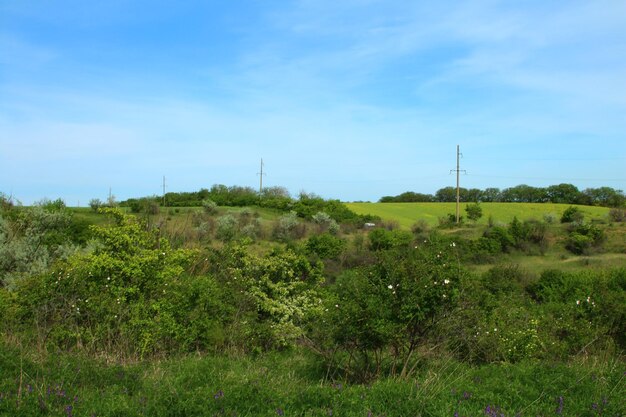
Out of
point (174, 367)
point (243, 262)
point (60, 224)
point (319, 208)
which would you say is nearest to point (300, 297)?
point (243, 262)

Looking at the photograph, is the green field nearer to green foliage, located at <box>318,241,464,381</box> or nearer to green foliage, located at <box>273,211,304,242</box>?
green foliage, located at <box>273,211,304,242</box>

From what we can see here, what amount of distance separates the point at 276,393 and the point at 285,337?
4.17 meters

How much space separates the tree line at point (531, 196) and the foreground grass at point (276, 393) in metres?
59.4

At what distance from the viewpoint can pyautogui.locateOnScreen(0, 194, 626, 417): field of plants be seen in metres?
4.84

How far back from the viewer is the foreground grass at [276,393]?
14.9 feet

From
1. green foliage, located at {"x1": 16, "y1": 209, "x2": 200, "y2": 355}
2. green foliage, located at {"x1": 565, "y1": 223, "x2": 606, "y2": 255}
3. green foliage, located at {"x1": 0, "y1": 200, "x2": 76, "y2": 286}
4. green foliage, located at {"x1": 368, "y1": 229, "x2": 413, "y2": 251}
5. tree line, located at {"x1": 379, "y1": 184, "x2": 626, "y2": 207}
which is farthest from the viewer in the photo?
tree line, located at {"x1": 379, "y1": 184, "x2": 626, "y2": 207}

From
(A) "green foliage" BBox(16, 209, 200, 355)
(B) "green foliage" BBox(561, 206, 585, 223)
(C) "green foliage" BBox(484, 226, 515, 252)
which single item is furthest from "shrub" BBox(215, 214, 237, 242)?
(B) "green foliage" BBox(561, 206, 585, 223)

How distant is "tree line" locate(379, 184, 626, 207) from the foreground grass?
59376 millimetres

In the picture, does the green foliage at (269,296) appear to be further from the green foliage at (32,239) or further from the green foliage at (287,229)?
the green foliage at (287,229)

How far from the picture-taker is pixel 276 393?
495cm

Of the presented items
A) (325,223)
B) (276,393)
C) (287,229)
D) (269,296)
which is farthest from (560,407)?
(325,223)

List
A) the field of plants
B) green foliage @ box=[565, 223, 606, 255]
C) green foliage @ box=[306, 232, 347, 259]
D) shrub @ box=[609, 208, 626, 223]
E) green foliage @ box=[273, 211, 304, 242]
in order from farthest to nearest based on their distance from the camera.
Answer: shrub @ box=[609, 208, 626, 223] → green foliage @ box=[565, 223, 606, 255] → green foliage @ box=[273, 211, 304, 242] → green foliage @ box=[306, 232, 347, 259] → the field of plants

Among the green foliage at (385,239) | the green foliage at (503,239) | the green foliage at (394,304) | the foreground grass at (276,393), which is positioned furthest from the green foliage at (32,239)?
the green foliage at (503,239)

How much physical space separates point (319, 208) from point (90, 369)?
3490 cm
